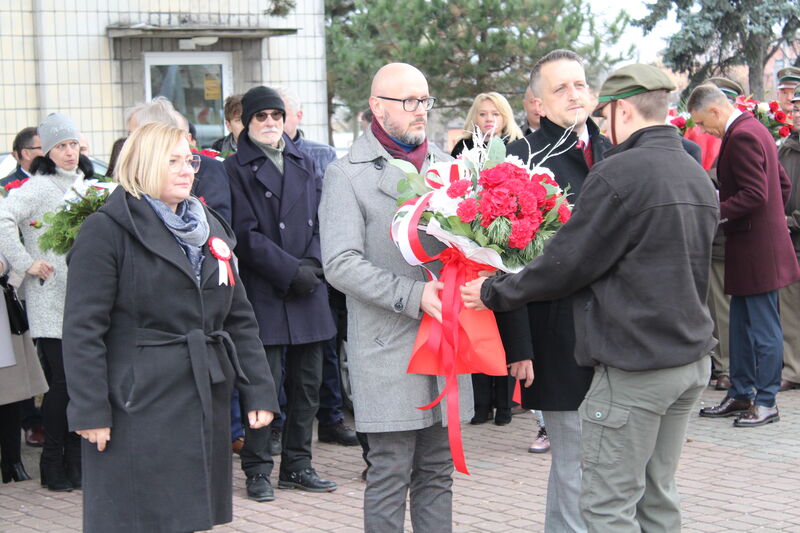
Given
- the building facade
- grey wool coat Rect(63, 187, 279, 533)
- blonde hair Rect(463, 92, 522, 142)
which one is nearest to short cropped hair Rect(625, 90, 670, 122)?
grey wool coat Rect(63, 187, 279, 533)

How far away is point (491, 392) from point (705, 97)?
265 centimetres

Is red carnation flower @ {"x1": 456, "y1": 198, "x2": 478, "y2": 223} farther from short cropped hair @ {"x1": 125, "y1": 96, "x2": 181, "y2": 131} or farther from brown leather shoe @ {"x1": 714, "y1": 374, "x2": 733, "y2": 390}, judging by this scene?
brown leather shoe @ {"x1": 714, "y1": 374, "x2": 733, "y2": 390}

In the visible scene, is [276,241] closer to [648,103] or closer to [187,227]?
[187,227]

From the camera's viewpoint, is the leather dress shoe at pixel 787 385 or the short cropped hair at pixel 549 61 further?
the leather dress shoe at pixel 787 385

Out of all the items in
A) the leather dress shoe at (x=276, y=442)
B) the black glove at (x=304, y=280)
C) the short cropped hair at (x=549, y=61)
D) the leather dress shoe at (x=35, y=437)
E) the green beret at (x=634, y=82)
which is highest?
the short cropped hair at (x=549, y=61)

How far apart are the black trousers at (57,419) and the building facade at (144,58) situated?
7.47 meters

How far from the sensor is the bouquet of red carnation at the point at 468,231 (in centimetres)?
405

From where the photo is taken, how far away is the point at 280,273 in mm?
6109

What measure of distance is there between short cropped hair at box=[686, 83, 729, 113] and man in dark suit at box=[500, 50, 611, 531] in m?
3.33

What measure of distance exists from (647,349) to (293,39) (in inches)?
479

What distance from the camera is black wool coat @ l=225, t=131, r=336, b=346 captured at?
20.2ft

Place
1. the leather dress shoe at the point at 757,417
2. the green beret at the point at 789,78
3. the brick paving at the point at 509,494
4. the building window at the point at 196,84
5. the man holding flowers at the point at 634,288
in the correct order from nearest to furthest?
the man holding flowers at the point at 634,288 < the brick paving at the point at 509,494 < the leather dress shoe at the point at 757,417 < the green beret at the point at 789,78 < the building window at the point at 196,84

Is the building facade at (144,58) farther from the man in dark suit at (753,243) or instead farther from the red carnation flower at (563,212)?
the red carnation flower at (563,212)

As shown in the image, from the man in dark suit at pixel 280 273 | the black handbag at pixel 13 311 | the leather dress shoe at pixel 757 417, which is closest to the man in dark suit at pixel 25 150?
the black handbag at pixel 13 311
